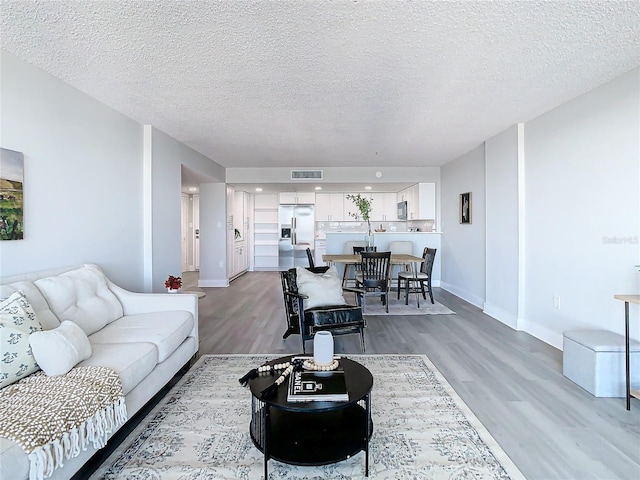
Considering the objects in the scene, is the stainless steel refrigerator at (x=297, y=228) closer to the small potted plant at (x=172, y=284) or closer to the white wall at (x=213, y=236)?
the white wall at (x=213, y=236)

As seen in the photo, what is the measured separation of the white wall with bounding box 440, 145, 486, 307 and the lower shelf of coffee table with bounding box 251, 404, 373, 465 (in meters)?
3.85

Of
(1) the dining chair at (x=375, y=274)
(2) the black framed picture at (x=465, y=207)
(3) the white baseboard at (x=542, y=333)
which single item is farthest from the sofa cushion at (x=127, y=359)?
(2) the black framed picture at (x=465, y=207)

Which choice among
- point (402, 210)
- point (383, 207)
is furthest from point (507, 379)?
point (383, 207)

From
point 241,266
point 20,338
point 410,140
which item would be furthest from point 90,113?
point 241,266

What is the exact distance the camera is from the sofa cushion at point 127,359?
1.76 meters

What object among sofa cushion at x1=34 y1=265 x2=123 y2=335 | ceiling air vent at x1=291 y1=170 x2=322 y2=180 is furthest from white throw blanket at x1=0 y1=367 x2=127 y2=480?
ceiling air vent at x1=291 y1=170 x2=322 y2=180

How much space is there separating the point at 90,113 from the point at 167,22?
5.32ft

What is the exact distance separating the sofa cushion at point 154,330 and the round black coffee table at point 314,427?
831 mm

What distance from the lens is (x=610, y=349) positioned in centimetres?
231

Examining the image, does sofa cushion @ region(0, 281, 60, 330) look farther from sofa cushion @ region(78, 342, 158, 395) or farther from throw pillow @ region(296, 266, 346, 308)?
throw pillow @ region(296, 266, 346, 308)

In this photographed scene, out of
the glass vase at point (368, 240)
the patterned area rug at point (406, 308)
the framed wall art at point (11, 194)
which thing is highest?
the framed wall art at point (11, 194)

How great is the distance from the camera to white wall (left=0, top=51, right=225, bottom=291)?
7.56 feet

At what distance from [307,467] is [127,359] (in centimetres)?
116

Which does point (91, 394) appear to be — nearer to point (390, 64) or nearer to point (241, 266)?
point (390, 64)
